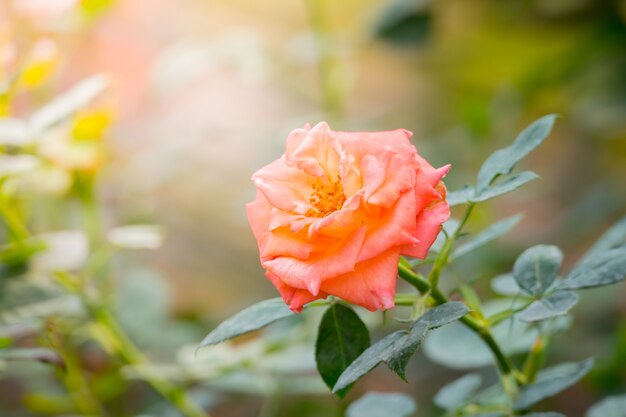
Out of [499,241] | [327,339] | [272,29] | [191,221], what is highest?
[272,29]

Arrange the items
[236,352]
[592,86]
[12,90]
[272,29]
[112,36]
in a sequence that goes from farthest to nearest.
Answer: [272,29] < [112,36] < [592,86] < [236,352] < [12,90]

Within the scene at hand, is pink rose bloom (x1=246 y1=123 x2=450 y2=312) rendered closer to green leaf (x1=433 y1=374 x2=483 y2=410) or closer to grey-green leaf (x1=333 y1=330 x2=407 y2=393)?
grey-green leaf (x1=333 y1=330 x2=407 y2=393)

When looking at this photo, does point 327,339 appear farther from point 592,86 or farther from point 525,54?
point 525,54

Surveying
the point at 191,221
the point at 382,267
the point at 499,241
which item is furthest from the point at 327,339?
the point at 191,221

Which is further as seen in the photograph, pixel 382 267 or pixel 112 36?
pixel 112 36

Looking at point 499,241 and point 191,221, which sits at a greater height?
point 191,221

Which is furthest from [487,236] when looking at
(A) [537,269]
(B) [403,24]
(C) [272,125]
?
(C) [272,125]

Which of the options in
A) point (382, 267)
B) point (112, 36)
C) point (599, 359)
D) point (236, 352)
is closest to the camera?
point (382, 267)

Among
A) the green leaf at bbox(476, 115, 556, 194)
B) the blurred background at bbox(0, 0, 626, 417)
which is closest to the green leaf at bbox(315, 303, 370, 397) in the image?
the green leaf at bbox(476, 115, 556, 194)
